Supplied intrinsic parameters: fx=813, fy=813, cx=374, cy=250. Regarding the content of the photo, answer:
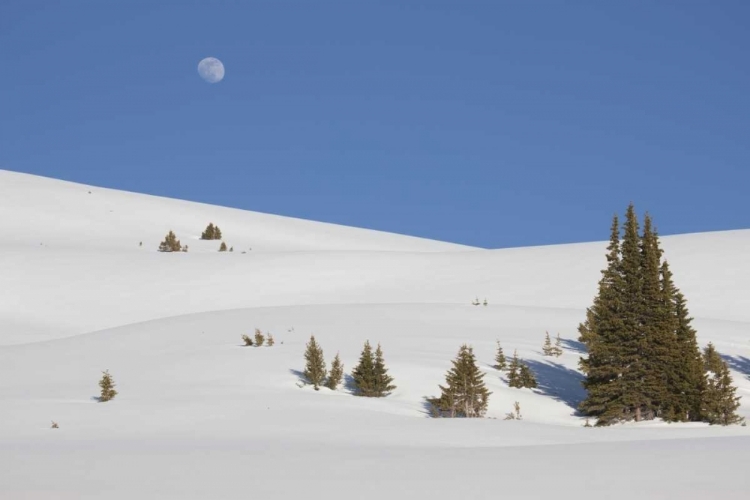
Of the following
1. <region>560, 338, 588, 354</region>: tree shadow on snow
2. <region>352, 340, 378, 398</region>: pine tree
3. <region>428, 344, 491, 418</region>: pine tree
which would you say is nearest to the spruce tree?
<region>428, 344, 491, 418</region>: pine tree

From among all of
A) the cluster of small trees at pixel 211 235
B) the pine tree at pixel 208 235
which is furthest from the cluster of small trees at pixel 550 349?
the pine tree at pixel 208 235

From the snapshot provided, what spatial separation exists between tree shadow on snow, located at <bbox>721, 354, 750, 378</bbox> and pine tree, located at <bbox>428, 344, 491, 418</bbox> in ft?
37.2

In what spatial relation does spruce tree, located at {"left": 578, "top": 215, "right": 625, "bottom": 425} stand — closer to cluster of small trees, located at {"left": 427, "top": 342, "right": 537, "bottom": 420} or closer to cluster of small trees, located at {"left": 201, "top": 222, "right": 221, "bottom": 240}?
cluster of small trees, located at {"left": 427, "top": 342, "right": 537, "bottom": 420}

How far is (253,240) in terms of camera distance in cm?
7450

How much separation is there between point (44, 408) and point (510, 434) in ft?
32.4

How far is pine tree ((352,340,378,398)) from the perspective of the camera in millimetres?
20984

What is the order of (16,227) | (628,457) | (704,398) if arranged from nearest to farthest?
(628,457)
(704,398)
(16,227)

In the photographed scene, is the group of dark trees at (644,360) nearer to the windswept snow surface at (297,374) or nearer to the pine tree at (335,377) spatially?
the windswept snow surface at (297,374)

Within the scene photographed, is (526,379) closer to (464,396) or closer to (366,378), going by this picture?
(464,396)

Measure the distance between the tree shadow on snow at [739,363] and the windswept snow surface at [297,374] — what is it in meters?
0.10

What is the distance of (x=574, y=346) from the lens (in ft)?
99.8

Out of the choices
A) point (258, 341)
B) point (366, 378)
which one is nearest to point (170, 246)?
point (258, 341)

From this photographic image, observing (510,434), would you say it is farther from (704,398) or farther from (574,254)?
(574,254)

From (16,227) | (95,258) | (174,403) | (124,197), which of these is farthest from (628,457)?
(124,197)
